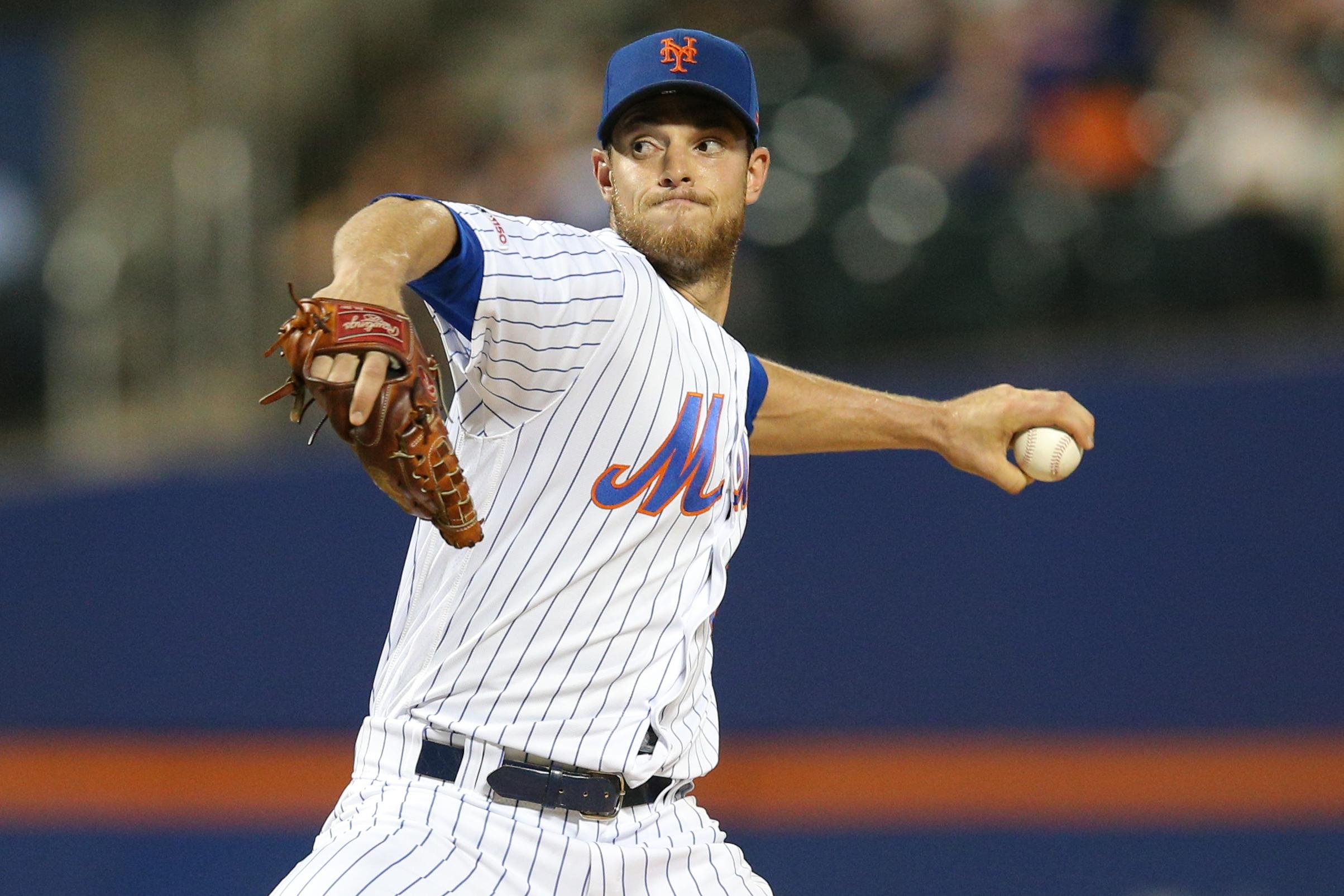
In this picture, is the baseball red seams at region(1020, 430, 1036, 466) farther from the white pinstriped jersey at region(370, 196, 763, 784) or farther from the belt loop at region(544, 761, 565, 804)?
the belt loop at region(544, 761, 565, 804)

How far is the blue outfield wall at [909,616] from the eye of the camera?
16.1 feet

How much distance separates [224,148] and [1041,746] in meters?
Result: 4.27

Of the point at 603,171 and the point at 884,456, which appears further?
the point at 884,456

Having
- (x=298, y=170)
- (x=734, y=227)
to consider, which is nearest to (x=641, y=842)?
(x=734, y=227)

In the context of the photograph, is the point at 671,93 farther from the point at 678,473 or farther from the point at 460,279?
the point at 460,279

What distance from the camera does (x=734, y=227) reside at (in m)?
2.96

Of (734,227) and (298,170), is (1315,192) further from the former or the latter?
(298,170)

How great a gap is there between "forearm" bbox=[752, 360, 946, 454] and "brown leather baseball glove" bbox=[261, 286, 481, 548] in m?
1.27

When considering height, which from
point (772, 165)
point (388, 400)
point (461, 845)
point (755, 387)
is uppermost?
point (772, 165)

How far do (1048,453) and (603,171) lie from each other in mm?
959

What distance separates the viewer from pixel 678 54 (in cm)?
288

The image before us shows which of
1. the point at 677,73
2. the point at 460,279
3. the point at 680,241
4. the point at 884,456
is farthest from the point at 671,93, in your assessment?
the point at 884,456

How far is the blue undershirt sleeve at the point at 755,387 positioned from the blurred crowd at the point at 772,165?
2414 mm

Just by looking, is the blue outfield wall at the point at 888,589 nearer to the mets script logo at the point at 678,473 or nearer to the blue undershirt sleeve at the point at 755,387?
the blue undershirt sleeve at the point at 755,387
